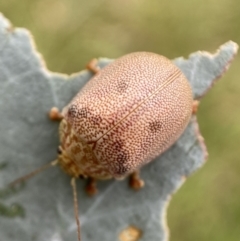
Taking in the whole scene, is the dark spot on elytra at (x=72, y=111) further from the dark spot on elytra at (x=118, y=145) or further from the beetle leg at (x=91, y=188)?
the beetle leg at (x=91, y=188)

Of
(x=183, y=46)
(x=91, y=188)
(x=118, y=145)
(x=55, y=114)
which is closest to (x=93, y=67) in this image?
(x=55, y=114)

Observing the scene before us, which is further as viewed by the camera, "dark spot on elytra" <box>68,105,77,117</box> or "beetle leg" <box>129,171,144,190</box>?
"beetle leg" <box>129,171,144,190</box>

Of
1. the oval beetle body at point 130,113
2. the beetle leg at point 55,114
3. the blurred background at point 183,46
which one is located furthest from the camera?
the blurred background at point 183,46

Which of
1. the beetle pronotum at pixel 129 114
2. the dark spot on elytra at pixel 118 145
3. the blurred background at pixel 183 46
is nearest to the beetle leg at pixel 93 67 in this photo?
the beetle pronotum at pixel 129 114

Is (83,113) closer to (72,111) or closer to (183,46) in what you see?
(72,111)

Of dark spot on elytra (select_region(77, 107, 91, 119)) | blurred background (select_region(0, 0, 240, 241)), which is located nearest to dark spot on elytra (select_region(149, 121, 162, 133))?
dark spot on elytra (select_region(77, 107, 91, 119))

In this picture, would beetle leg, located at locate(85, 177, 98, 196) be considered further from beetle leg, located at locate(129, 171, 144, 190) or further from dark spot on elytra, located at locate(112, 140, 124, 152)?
dark spot on elytra, located at locate(112, 140, 124, 152)

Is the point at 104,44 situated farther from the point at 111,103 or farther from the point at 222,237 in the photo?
the point at 222,237
